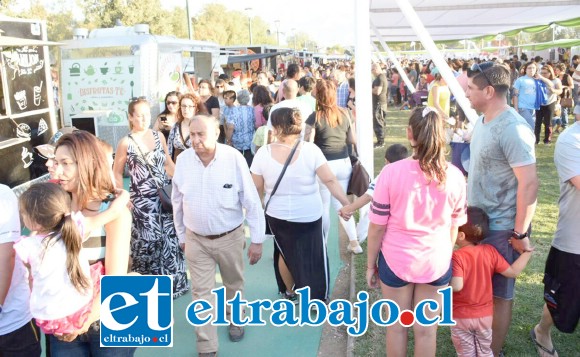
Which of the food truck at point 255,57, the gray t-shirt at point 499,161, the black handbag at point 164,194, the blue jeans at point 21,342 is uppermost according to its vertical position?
the food truck at point 255,57

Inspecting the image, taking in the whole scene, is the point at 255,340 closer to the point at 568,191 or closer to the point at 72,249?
the point at 72,249

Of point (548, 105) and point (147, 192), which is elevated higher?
point (548, 105)

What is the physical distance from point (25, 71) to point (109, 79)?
2949mm

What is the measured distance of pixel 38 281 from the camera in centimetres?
206

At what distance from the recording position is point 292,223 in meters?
3.78

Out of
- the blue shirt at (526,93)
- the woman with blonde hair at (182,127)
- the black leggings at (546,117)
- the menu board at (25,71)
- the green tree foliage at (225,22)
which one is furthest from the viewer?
the green tree foliage at (225,22)

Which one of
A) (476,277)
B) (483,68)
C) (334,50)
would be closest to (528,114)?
(483,68)

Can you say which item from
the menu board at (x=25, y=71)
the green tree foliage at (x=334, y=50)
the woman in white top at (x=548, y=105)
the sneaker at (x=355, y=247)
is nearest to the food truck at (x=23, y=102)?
the menu board at (x=25, y=71)

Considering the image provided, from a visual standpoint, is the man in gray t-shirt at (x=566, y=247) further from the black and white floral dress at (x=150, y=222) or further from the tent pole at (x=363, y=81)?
the black and white floral dress at (x=150, y=222)

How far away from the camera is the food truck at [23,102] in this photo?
6703 millimetres

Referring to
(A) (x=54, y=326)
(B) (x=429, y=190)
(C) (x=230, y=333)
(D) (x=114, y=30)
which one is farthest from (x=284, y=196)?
(D) (x=114, y=30)

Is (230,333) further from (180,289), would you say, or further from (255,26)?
(255,26)

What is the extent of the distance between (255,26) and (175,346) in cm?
8442

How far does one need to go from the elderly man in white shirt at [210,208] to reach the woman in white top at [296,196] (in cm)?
34
